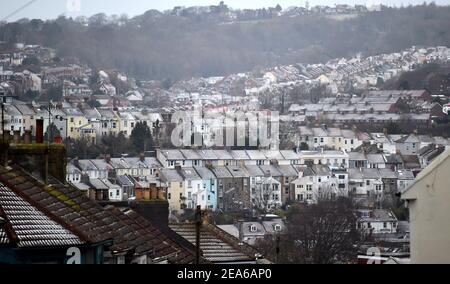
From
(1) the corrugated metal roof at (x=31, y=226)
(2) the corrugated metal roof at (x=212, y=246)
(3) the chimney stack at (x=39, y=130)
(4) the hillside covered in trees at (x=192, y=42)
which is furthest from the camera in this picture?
(4) the hillside covered in trees at (x=192, y=42)

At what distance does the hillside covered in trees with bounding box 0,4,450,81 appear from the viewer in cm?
16300

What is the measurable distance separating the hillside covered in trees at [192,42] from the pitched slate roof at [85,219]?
464 ft

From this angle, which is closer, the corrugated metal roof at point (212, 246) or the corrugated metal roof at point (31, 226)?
the corrugated metal roof at point (31, 226)

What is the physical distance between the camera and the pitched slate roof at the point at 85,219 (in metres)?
8.42

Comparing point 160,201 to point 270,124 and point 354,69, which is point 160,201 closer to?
point 270,124

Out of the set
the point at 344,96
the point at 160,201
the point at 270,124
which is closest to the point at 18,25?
the point at 344,96

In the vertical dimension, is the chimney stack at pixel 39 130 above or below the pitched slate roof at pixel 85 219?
above

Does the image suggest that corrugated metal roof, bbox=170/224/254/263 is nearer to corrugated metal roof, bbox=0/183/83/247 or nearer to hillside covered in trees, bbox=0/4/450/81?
corrugated metal roof, bbox=0/183/83/247

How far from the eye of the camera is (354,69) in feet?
547

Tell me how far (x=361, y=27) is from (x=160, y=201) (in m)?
185

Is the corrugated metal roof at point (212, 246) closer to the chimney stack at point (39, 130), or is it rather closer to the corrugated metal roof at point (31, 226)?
Answer: the chimney stack at point (39, 130)

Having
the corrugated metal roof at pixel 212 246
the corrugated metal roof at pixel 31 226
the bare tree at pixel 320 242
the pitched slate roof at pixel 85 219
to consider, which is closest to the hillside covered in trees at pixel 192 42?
the bare tree at pixel 320 242

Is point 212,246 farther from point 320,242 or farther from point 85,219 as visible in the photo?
point 320,242

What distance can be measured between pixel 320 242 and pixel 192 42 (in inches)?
6386
